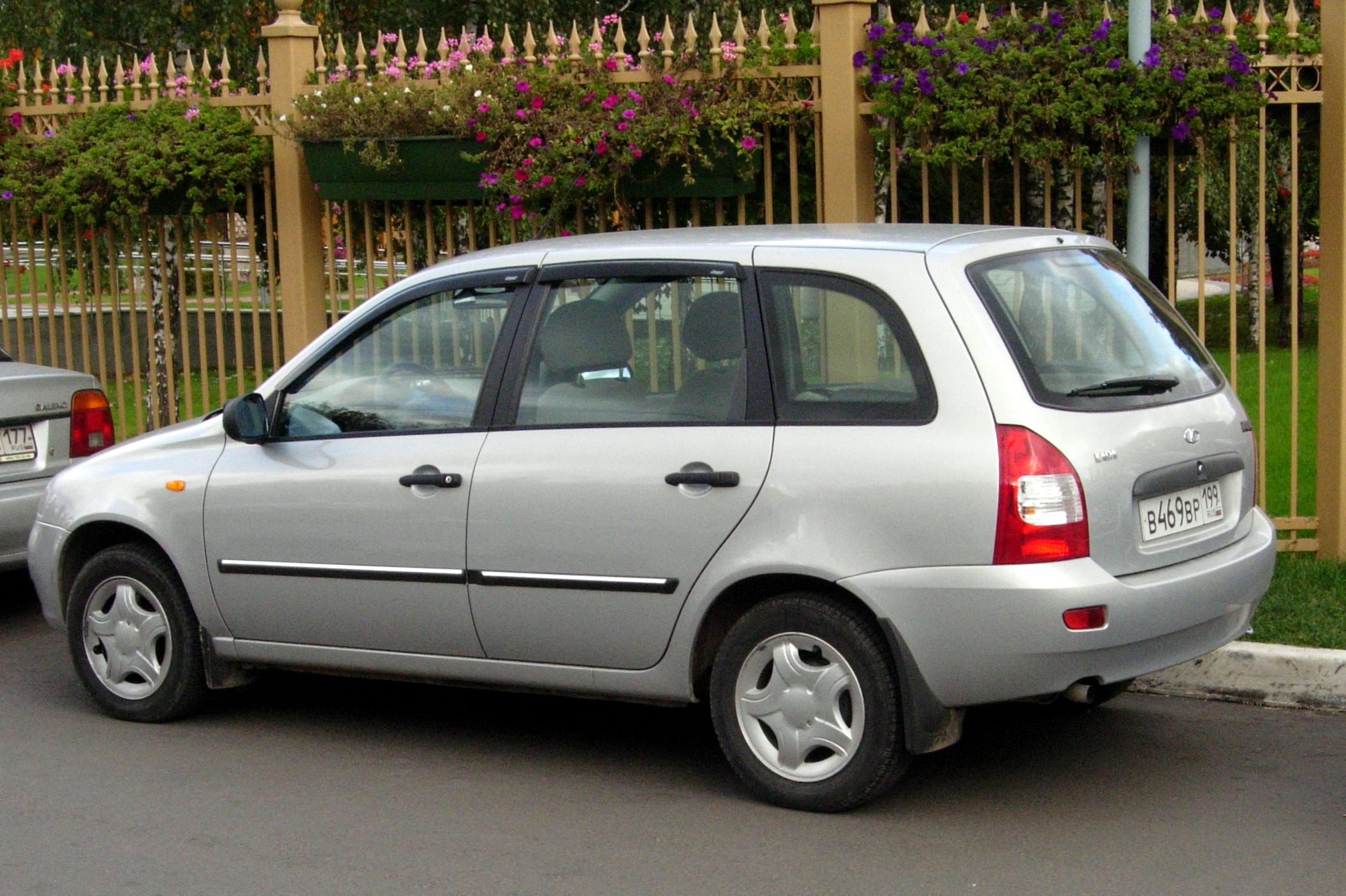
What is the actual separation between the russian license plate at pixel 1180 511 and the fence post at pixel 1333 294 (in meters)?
2.68

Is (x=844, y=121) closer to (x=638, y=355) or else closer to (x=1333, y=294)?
(x=1333, y=294)

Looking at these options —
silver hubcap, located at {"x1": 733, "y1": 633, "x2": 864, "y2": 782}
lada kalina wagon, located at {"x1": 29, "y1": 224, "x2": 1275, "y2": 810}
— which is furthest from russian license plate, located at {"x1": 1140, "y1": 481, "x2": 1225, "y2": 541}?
silver hubcap, located at {"x1": 733, "y1": 633, "x2": 864, "y2": 782}

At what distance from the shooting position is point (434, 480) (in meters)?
5.26

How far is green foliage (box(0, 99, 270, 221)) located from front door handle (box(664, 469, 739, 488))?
5.45 meters

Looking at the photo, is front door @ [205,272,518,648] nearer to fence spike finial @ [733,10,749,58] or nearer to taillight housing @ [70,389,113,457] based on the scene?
taillight housing @ [70,389,113,457]

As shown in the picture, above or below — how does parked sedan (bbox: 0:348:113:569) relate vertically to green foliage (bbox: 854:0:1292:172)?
below

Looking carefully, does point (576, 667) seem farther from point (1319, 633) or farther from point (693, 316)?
point (1319, 633)

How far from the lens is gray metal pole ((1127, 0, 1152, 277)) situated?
693 centimetres

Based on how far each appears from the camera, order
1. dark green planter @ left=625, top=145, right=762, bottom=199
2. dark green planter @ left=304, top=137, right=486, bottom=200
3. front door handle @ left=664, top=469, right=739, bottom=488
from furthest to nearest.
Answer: dark green planter @ left=304, top=137, right=486, bottom=200
dark green planter @ left=625, top=145, right=762, bottom=199
front door handle @ left=664, top=469, right=739, bottom=488

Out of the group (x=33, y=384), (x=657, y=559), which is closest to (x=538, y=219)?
(x=33, y=384)

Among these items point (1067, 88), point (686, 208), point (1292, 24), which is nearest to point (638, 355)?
point (1067, 88)

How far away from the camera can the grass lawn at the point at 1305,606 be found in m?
6.30

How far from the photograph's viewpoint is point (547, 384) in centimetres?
526

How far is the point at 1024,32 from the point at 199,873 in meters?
5.16
